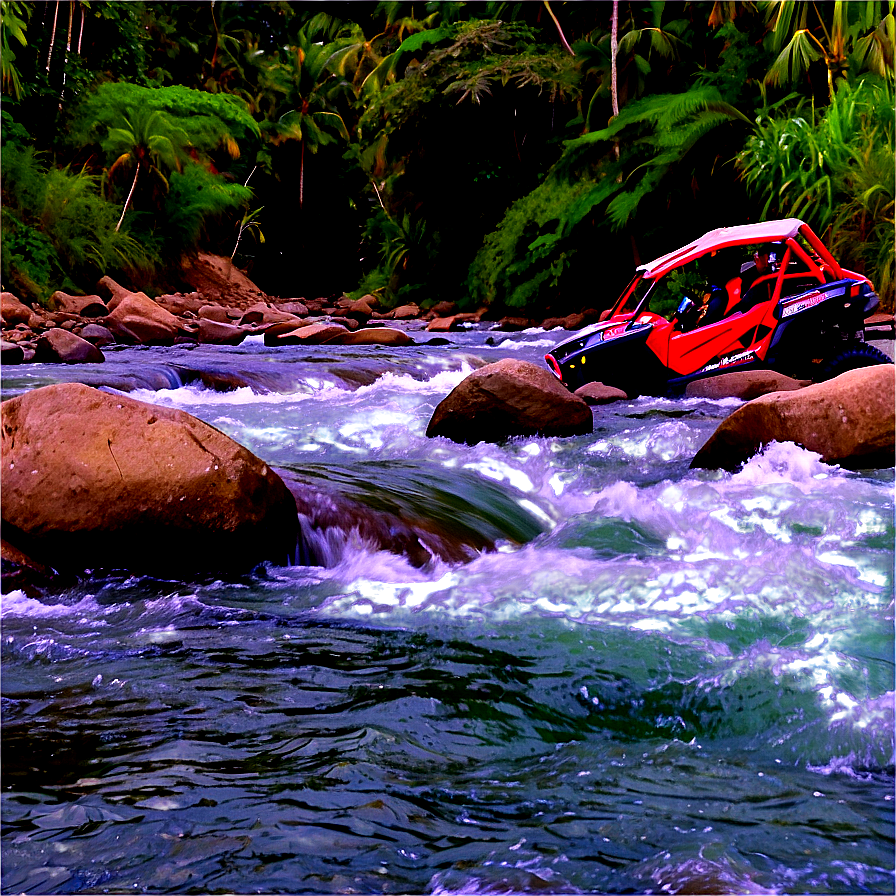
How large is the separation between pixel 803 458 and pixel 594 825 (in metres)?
4.45

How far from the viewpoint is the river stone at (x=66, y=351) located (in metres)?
12.0

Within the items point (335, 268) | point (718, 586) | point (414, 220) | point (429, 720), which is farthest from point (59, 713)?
point (335, 268)

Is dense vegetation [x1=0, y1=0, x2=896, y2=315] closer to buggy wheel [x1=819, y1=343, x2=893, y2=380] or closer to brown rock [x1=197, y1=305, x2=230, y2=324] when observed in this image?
brown rock [x1=197, y1=305, x2=230, y2=324]

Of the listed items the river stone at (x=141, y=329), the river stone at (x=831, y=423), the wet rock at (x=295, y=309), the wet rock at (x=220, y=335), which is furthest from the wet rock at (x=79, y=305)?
the river stone at (x=831, y=423)

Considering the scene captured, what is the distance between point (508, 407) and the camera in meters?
7.43

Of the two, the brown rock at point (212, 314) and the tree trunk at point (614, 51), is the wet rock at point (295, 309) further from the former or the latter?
the tree trunk at point (614, 51)

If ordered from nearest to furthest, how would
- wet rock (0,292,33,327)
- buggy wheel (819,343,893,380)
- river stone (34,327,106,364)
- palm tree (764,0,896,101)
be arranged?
1. buggy wheel (819,343,893,380)
2. river stone (34,327,106,364)
3. palm tree (764,0,896,101)
4. wet rock (0,292,33,327)

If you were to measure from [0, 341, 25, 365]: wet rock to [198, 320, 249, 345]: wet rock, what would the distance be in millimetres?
4216

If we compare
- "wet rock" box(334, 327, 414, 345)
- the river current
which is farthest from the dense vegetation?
the river current

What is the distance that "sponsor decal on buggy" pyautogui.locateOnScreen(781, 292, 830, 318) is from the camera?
8.52 meters

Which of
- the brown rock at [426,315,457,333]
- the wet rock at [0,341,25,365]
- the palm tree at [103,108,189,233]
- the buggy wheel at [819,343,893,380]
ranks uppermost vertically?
the palm tree at [103,108,189,233]

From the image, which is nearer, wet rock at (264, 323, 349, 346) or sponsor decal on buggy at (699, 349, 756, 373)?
sponsor decal on buggy at (699, 349, 756, 373)

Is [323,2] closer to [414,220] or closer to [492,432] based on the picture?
[414,220]

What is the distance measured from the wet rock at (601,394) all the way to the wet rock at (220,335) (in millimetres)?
8080
